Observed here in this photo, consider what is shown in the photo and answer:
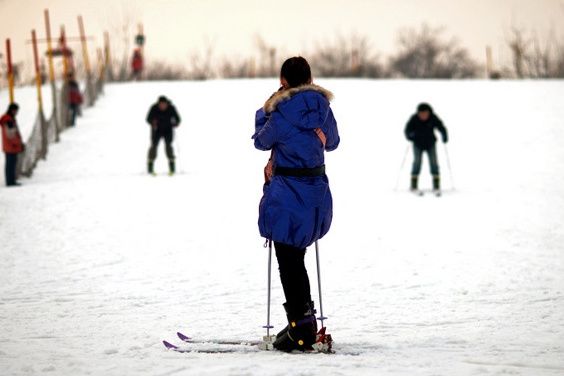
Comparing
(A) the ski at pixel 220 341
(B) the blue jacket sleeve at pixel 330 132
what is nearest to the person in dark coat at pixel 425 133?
(B) the blue jacket sleeve at pixel 330 132

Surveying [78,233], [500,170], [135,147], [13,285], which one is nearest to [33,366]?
[13,285]

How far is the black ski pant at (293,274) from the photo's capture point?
547 centimetres

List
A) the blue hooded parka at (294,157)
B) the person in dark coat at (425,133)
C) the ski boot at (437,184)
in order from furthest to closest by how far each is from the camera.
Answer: the ski boot at (437,184)
the person in dark coat at (425,133)
the blue hooded parka at (294,157)

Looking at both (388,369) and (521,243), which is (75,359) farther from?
(521,243)

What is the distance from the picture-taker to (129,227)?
12.5m

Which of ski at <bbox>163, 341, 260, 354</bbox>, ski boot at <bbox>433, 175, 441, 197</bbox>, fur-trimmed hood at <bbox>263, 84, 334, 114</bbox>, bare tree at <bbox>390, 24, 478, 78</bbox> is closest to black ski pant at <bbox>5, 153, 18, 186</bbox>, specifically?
ski boot at <bbox>433, 175, 441, 197</bbox>

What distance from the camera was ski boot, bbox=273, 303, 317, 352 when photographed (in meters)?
5.42

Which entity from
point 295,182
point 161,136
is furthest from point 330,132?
point 161,136

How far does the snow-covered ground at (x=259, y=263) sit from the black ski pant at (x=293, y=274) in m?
0.36

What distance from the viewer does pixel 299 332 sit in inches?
214

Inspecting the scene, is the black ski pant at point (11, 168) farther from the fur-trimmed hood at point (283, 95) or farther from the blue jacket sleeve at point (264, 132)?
the fur-trimmed hood at point (283, 95)

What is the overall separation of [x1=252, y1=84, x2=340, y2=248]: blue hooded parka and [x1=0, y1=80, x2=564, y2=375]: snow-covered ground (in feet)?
2.49

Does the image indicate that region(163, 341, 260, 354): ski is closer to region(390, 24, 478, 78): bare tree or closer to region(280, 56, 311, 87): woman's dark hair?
region(280, 56, 311, 87): woman's dark hair

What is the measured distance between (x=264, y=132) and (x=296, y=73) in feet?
1.36
